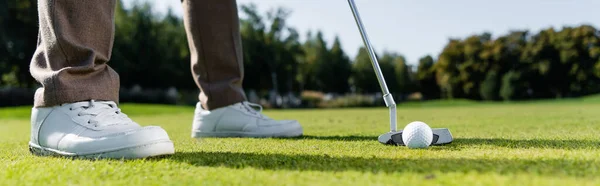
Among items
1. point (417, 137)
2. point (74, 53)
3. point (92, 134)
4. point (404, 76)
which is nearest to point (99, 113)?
point (92, 134)

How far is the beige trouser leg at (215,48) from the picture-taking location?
10.4 ft

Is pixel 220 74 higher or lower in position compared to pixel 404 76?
higher

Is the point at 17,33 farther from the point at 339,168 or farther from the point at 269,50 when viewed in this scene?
the point at 339,168

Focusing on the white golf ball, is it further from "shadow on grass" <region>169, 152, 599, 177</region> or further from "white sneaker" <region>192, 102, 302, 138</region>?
"white sneaker" <region>192, 102, 302, 138</region>

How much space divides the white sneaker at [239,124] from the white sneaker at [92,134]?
114 cm

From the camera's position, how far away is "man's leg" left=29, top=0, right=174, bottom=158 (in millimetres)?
1962

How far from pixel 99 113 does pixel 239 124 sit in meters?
1.26

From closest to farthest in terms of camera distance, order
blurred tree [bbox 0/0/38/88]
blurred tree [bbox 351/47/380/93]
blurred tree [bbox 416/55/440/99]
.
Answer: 1. blurred tree [bbox 0/0/38/88]
2. blurred tree [bbox 351/47/380/93]
3. blurred tree [bbox 416/55/440/99]

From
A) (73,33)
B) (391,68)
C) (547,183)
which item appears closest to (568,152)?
(547,183)

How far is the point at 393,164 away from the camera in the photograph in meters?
1.58

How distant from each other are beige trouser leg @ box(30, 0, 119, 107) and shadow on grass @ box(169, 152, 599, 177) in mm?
489

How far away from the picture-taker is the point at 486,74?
42.8 m

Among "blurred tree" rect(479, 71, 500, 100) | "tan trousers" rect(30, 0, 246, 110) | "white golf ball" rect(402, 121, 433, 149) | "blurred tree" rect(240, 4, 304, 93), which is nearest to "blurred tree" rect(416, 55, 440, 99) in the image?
"blurred tree" rect(479, 71, 500, 100)

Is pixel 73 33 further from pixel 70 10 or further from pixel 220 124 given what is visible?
pixel 220 124
